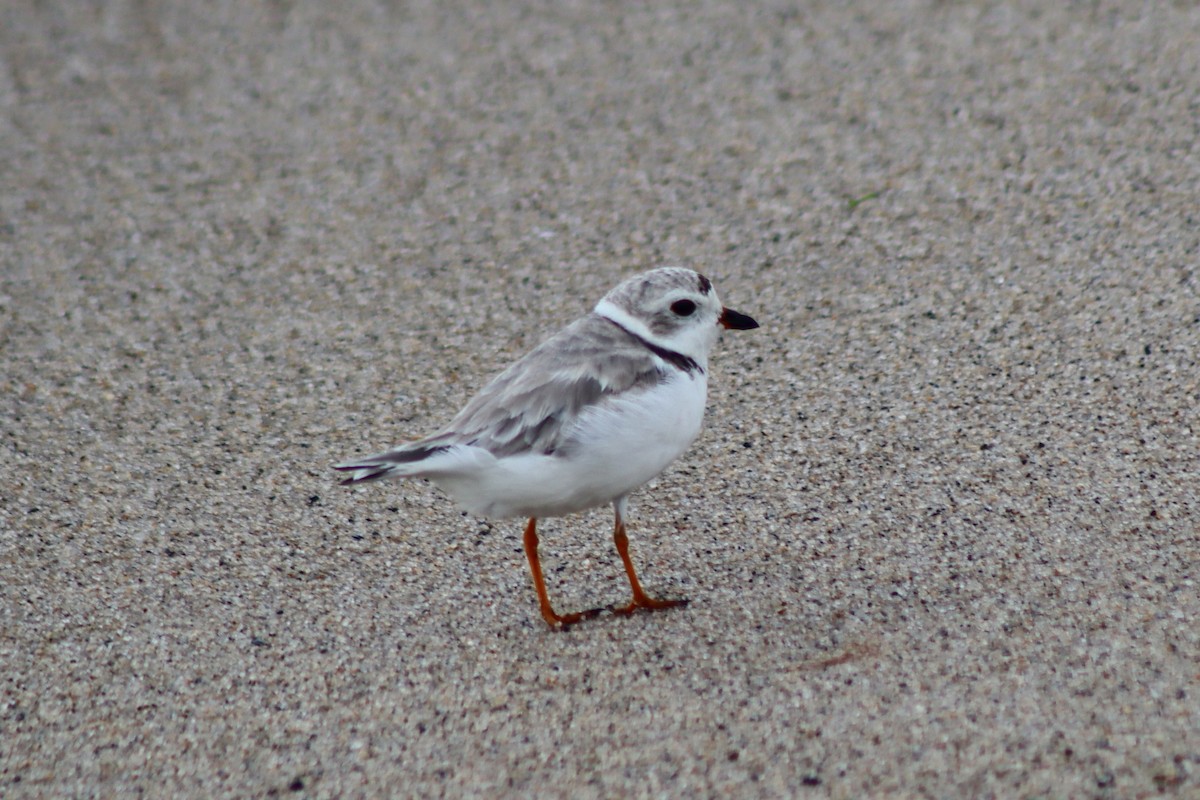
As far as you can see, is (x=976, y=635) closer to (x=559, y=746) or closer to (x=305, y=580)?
(x=559, y=746)

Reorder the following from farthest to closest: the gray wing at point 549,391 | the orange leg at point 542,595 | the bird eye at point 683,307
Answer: the bird eye at point 683,307
the orange leg at point 542,595
the gray wing at point 549,391

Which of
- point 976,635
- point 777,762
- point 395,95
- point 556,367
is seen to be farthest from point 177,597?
point 395,95

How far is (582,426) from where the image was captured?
10.9 ft

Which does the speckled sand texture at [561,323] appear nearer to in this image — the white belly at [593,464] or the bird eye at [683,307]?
the white belly at [593,464]

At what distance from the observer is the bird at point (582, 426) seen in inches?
131

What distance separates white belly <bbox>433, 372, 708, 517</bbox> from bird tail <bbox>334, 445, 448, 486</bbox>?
12cm

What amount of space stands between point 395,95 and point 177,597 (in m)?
3.96

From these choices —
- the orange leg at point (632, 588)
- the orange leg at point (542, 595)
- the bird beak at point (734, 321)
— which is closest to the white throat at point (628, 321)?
the bird beak at point (734, 321)

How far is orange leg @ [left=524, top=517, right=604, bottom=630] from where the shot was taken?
3.58m

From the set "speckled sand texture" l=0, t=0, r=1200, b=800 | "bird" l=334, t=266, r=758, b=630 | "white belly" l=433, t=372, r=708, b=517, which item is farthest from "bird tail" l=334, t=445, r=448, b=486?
"speckled sand texture" l=0, t=0, r=1200, b=800

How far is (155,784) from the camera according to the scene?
3029 millimetres

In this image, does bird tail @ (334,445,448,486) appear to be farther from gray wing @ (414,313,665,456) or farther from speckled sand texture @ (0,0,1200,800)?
speckled sand texture @ (0,0,1200,800)

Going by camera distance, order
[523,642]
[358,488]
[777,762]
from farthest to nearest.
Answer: [358,488]
[523,642]
[777,762]

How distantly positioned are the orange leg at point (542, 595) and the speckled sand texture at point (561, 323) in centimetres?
10
